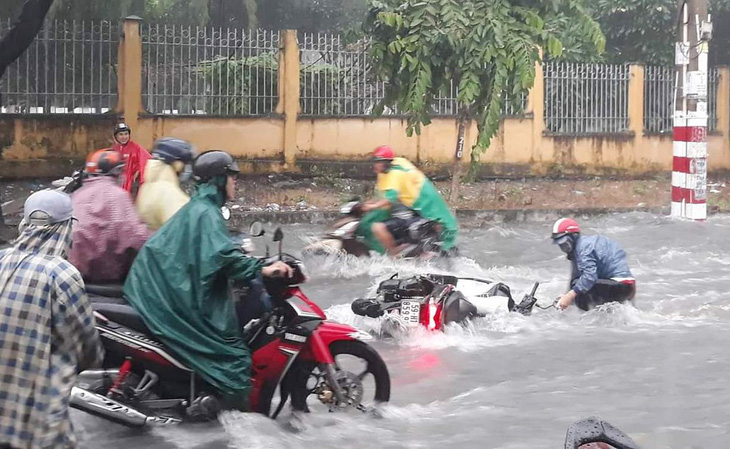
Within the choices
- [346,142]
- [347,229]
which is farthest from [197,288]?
[346,142]

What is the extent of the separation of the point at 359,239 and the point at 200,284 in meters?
6.10

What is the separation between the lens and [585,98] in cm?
2166

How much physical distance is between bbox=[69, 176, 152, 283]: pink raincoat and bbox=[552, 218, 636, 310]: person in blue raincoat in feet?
14.5

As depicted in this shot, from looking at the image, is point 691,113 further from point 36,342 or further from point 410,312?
point 36,342

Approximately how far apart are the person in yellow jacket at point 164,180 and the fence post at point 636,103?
15.9 m

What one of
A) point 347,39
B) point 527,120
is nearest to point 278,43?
point 347,39

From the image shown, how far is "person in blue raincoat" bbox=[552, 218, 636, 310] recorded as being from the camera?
969cm

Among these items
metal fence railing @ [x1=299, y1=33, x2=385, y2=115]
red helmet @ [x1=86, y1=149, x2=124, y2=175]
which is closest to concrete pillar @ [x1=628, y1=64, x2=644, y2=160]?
metal fence railing @ [x1=299, y1=33, x2=385, y2=115]

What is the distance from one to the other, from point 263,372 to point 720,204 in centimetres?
1551

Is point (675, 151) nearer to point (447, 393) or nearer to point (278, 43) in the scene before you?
point (278, 43)

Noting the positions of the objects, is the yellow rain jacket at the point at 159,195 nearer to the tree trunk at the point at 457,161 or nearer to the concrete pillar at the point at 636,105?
the tree trunk at the point at 457,161

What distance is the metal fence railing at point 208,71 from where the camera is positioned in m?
→ 18.1

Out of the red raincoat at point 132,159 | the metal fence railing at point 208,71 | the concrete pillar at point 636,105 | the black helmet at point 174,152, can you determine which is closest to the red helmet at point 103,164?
the black helmet at point 174,152

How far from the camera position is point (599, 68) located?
71.3ft
